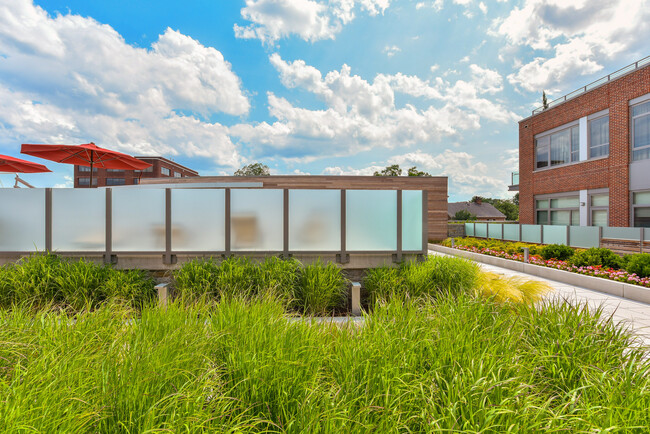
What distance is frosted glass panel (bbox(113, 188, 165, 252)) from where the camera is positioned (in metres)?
6.00

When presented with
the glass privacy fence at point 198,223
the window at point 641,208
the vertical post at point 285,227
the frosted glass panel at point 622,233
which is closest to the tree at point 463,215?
the window at point 641,208

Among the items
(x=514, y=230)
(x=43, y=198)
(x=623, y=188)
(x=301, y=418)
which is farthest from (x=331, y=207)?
(x=623, y=188)

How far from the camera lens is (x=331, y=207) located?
20.6ft

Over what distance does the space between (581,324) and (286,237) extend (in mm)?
4804

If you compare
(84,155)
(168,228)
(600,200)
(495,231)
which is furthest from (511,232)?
(84,155)

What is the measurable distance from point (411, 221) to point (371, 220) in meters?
0.91

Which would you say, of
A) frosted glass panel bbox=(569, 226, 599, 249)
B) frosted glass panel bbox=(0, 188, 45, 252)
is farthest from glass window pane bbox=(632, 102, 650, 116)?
frosted glass panel bbox=(0, 188, 45, 252)

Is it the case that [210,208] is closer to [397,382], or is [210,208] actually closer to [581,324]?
[397,382]

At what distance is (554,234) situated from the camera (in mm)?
13250

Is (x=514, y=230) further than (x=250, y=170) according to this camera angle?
No

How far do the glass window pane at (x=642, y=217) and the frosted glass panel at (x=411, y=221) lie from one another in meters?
14.1

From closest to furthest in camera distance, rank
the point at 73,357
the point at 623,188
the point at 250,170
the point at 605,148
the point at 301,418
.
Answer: the point at 301,418
the point at 73,357
the point at 623,188
the point at 605,148
the point at 250,170

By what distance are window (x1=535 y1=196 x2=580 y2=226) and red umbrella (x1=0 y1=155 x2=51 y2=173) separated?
79.4 ft

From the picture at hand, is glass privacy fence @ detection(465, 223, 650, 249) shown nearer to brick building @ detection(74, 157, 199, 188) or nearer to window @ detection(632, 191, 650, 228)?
window @ detection(632, 191, 650, 228)
